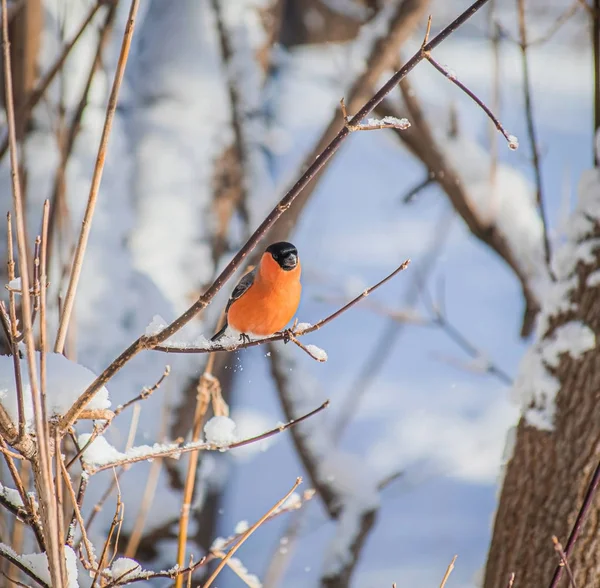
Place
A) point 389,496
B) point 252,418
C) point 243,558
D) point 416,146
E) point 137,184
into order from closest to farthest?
point 416,146 → point 137,184 → point 243,558 → point 389,496 → point 252,418

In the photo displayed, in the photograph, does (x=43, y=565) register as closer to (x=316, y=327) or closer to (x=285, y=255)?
(x=316, y=327)

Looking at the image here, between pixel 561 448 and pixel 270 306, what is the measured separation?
868mm

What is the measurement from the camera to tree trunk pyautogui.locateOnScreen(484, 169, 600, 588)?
154cm

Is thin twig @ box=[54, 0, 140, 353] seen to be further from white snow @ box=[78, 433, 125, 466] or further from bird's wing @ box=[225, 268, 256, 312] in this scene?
bird's wing @ box=[225, 268, 256, 312]

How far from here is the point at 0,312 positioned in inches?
34.7

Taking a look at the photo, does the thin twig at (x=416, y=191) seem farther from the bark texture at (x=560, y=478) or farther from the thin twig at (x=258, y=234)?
the thin twig at (x=258, y=234)

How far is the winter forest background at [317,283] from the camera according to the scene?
1594 millimetres

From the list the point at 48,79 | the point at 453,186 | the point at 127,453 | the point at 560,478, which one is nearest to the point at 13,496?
the point at 127,453

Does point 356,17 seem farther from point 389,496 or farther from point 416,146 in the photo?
point 389,496

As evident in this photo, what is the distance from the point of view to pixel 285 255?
3.88ft

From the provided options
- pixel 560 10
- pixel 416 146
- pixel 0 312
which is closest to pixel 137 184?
pixel 416 146

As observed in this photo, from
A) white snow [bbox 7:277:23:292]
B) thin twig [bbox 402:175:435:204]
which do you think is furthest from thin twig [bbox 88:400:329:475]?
thin twig [bbox 402:175:435:204]

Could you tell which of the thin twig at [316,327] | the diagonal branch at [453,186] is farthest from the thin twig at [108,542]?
the diagonal branch at [453,186]

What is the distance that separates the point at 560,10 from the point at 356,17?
2.01m
